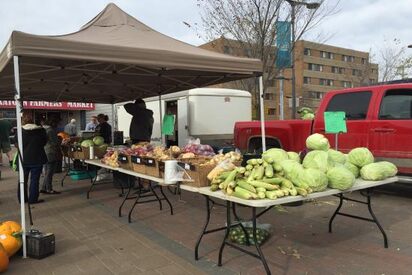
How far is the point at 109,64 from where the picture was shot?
6910 mm

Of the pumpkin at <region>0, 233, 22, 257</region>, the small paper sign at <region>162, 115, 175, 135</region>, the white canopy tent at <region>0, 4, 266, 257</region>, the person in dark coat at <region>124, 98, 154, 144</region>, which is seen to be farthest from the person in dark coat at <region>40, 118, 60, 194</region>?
the pumpkin at <region>0, 233, 22, 257</region>

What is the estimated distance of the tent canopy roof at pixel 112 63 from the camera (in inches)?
181

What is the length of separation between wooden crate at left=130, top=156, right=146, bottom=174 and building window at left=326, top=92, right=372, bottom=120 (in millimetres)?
4121

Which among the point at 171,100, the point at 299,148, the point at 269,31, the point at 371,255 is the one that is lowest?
the point at 371,255

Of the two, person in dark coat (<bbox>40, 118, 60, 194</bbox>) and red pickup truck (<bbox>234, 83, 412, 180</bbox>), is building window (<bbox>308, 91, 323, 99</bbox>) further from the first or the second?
person in dark coat (<bbox>40, 118, 60, 194</bbox>)

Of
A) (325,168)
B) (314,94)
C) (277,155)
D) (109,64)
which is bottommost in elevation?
(325,168)

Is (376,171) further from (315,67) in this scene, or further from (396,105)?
(315,67)

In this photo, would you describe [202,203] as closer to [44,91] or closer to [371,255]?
[371,255]

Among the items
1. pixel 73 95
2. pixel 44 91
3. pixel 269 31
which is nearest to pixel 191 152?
pixel 44 91

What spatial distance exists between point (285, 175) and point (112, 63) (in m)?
3.00

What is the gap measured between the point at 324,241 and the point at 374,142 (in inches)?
110

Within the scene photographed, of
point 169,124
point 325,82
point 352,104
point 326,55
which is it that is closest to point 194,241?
point 169,124

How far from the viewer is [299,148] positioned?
8102mm

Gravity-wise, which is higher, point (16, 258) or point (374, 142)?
point (374, 142)
